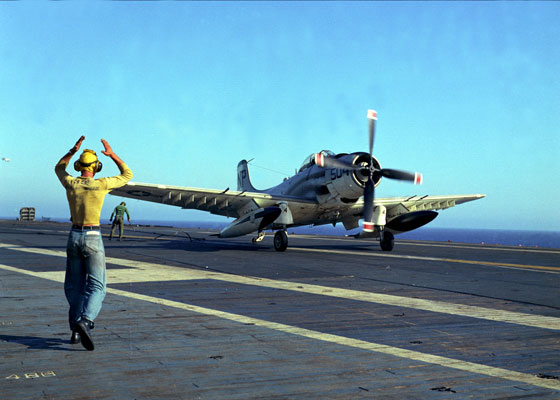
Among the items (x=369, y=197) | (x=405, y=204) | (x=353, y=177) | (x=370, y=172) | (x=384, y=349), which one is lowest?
(x=384, y=349)

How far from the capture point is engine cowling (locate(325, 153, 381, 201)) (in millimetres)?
20719

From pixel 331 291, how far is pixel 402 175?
10952mm

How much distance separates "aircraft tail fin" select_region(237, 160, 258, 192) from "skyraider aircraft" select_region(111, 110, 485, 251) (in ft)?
22.1

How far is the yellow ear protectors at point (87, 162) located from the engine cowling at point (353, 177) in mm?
15265

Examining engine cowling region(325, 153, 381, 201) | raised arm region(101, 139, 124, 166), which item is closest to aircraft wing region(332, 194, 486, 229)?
engine cowling region(325, 153, 381, 201)

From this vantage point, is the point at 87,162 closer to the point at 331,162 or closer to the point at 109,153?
the point at 109,153

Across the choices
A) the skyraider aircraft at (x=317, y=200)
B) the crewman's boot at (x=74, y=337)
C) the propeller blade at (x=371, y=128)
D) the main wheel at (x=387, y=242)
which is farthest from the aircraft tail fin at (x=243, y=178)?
the crewman's boot at (x=74, y=337)

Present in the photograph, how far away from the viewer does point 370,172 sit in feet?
67.3

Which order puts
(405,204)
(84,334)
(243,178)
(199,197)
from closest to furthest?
(84,334), (199,197), (405,204), (243,178)

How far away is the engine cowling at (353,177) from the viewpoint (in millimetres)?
20719

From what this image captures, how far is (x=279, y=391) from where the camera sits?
4.22 m

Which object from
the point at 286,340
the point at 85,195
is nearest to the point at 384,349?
the point at 286,340

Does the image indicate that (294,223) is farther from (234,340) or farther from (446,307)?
(234,340)

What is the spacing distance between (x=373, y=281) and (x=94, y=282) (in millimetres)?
7552
